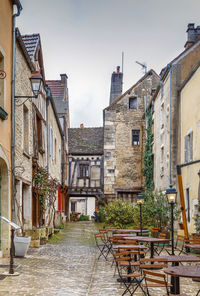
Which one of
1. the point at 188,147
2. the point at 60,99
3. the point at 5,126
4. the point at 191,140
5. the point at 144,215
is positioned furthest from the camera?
the point at 60,99

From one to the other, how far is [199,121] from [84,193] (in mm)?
13888

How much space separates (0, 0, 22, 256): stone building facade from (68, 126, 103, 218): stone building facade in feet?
54.2

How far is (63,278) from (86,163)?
2063cm

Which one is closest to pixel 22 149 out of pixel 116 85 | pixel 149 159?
pixel 149 159

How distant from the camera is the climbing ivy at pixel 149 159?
22.2 metres

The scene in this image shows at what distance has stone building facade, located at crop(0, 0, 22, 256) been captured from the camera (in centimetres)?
841

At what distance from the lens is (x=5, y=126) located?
Result: 852 cm

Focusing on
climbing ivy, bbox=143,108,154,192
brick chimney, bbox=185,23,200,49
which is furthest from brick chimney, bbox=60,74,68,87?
brick chimney, bbox=185,23,200,49

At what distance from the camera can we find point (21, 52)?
10.4 metres

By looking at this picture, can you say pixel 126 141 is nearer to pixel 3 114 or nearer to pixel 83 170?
pixel 83 170

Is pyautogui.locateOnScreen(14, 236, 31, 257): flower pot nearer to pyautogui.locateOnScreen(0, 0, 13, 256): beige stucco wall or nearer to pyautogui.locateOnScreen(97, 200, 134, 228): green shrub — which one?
pyautogui.locateOnScreen(0, 0, 13, 256): beige stucco wall

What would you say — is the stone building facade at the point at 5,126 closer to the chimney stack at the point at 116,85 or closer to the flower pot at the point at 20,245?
the flower pot at the point at 20,245

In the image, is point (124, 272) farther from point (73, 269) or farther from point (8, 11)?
point (8, 11)

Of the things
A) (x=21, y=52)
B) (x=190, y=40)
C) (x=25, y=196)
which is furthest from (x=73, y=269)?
(x=190, y=40)
